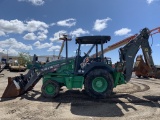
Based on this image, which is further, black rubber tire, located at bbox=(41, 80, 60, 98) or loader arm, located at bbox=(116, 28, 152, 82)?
loader arm, located at bbox=(116, 28, 152, 82)

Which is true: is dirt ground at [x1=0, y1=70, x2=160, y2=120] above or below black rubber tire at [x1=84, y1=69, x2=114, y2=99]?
below

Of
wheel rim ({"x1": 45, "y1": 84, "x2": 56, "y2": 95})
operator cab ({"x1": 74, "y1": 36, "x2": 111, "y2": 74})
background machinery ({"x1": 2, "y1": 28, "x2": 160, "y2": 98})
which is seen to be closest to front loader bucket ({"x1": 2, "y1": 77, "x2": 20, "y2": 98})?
background machinery ({"x1": 2, "y1": 28, "x2": 160, "y2": 98})

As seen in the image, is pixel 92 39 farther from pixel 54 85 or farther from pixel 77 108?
pixel 77 108

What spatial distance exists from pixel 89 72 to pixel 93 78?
1.09ft

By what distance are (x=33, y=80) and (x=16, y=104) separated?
2.31 metres

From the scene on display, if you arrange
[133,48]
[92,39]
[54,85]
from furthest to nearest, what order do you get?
[133,48]
[92,39]
[54,85]

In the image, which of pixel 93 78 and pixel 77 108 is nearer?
pixel 77 108

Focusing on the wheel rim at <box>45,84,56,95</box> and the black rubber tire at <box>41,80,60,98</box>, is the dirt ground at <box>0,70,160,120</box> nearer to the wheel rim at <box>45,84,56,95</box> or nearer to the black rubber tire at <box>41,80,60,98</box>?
the black rubber tire at <box>41,80,60,98</box>

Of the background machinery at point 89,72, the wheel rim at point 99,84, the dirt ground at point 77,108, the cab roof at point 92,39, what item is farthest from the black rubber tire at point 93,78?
the cab roof at point 92,39

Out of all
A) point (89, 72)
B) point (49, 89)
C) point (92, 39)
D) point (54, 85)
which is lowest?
point (49, 89)

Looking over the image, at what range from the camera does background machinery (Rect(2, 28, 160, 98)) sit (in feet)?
34.7

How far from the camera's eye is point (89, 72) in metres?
10.7

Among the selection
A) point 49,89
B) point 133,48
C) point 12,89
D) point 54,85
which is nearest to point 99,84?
point 54,85

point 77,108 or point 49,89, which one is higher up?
point 49,89
